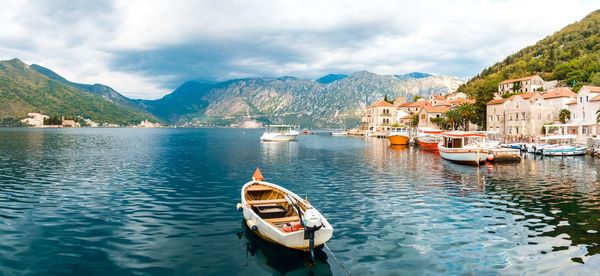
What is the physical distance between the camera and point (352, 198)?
32.0 metres

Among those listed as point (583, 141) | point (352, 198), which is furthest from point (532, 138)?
point (352, 198)

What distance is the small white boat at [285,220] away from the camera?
1697 centimetres

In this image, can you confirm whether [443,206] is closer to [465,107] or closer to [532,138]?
[532,138]

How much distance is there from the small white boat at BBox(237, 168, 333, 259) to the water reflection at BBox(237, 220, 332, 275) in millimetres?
496

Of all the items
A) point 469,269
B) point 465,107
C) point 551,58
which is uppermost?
point 551,58

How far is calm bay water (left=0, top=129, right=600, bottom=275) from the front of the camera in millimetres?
16953

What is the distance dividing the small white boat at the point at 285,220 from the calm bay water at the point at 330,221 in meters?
0.93

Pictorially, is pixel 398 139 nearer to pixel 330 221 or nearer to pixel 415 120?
pixel 415 120

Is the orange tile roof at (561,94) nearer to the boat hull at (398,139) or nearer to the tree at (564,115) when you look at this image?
the tree at (564,115)

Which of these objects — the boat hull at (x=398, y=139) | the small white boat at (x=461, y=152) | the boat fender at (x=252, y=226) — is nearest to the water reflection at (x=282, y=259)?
the boat fender at (x=252, y=226)

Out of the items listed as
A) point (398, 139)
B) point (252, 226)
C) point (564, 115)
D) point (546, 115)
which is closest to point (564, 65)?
point (546, 115)

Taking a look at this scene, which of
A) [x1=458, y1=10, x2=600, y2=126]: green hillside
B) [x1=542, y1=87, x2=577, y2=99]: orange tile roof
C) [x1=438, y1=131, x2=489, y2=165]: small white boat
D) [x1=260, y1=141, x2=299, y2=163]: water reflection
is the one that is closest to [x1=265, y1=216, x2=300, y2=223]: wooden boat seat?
[x1=438, y1=131, x2=489, y2=165]: small white boat

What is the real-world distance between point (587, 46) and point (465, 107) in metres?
96.8

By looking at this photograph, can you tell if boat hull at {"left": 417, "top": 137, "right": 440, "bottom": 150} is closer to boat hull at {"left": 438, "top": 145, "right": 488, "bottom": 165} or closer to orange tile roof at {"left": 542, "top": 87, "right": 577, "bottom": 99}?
boat hull at {"left": 438, "top": 145, "right": 488, "bottom": 165}
